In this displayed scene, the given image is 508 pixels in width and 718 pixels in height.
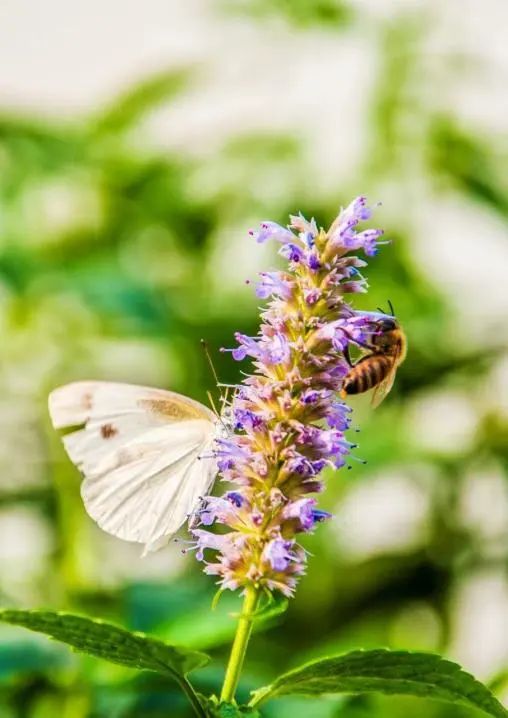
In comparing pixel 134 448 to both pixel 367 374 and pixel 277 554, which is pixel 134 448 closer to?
pixel 367 374

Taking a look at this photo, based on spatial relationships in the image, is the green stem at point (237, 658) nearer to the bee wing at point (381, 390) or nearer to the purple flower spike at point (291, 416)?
the purple flower spike at point (291, 416)

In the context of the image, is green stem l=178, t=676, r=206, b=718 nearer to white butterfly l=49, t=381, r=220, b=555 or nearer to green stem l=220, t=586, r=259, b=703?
green stem l=220, t=586, r=259, b=703

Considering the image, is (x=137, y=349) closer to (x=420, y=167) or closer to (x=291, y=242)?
(x=420, y=167)

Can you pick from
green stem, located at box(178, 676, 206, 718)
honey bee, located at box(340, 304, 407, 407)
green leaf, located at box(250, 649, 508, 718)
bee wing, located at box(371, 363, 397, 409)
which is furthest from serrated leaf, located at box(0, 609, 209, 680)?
bee wing, located at box(371, 363, 397, 409)

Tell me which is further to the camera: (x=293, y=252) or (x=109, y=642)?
(x=293, y=252)

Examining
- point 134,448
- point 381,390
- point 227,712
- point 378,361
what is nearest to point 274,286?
point 378,361
